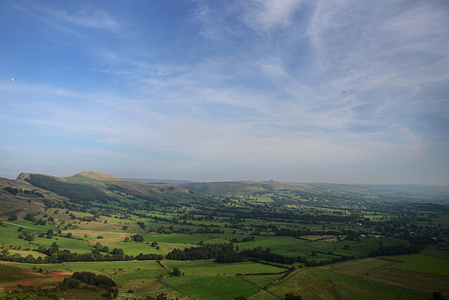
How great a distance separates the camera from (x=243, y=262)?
102125 millimetres

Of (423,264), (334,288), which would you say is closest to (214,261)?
(334,288)

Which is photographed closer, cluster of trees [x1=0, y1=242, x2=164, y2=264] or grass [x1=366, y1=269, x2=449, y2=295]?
grass [x1=366, y1=269, x2=449, y2=295]

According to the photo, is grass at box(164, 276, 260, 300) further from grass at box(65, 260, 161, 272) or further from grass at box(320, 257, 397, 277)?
grass at box(320, 257, 397, 277)

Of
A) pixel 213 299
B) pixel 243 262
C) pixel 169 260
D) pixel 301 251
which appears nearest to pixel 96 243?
pixel 169 260

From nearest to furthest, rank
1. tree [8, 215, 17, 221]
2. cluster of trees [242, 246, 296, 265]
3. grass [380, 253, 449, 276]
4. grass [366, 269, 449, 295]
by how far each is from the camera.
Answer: grass [366, 269, 449, 295]
grass [380, 253, 449, 276]
cluster of trees [242, 246, 296, 265]
tree [8, 215, 17, 221]

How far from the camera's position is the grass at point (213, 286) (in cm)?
6919

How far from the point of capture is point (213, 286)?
7481cm

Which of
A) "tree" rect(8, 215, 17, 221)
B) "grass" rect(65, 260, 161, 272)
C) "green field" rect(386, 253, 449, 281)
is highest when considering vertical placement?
"green field" rect(386, 253, 449, 281)

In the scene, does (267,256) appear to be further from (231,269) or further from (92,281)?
(92,281)

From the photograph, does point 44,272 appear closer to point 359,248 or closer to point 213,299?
point 213,299

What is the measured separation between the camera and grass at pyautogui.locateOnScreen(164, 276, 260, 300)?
227 ft

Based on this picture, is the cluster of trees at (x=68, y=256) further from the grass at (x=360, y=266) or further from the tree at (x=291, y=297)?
the grass at (x=360, y=266)

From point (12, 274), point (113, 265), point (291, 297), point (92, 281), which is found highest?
point (291, 297)

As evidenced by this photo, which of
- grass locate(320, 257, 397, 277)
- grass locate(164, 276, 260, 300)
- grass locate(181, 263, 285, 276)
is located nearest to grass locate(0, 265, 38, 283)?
grass locate(164, 276, 260, 300)
